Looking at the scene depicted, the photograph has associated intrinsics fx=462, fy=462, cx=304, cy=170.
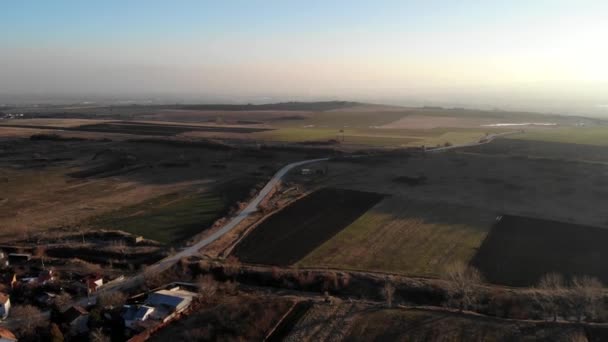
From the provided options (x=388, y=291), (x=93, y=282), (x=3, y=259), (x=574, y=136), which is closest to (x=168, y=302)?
(x=93, y=282)

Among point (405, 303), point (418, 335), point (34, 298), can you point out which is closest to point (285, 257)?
point (405, 303)

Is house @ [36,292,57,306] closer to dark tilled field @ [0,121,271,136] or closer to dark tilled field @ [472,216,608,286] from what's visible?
dark tilled field @ [472,216,608,286]

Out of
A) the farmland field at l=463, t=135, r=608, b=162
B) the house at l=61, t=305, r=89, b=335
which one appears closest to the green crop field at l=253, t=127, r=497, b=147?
the farmland field at l=463, t=135, r=608, b=162

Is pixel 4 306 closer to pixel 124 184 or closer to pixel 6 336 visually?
pixel 6 336

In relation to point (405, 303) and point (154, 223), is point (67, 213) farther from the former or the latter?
point (405, 303)

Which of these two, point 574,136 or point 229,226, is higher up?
point 574,136

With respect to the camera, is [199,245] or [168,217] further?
[168,217]

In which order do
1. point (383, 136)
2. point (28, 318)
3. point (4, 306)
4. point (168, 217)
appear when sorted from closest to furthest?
1. point (28, 318)
2. point (4, 306)
3. point (168, 217)
4. point (383, 136)
